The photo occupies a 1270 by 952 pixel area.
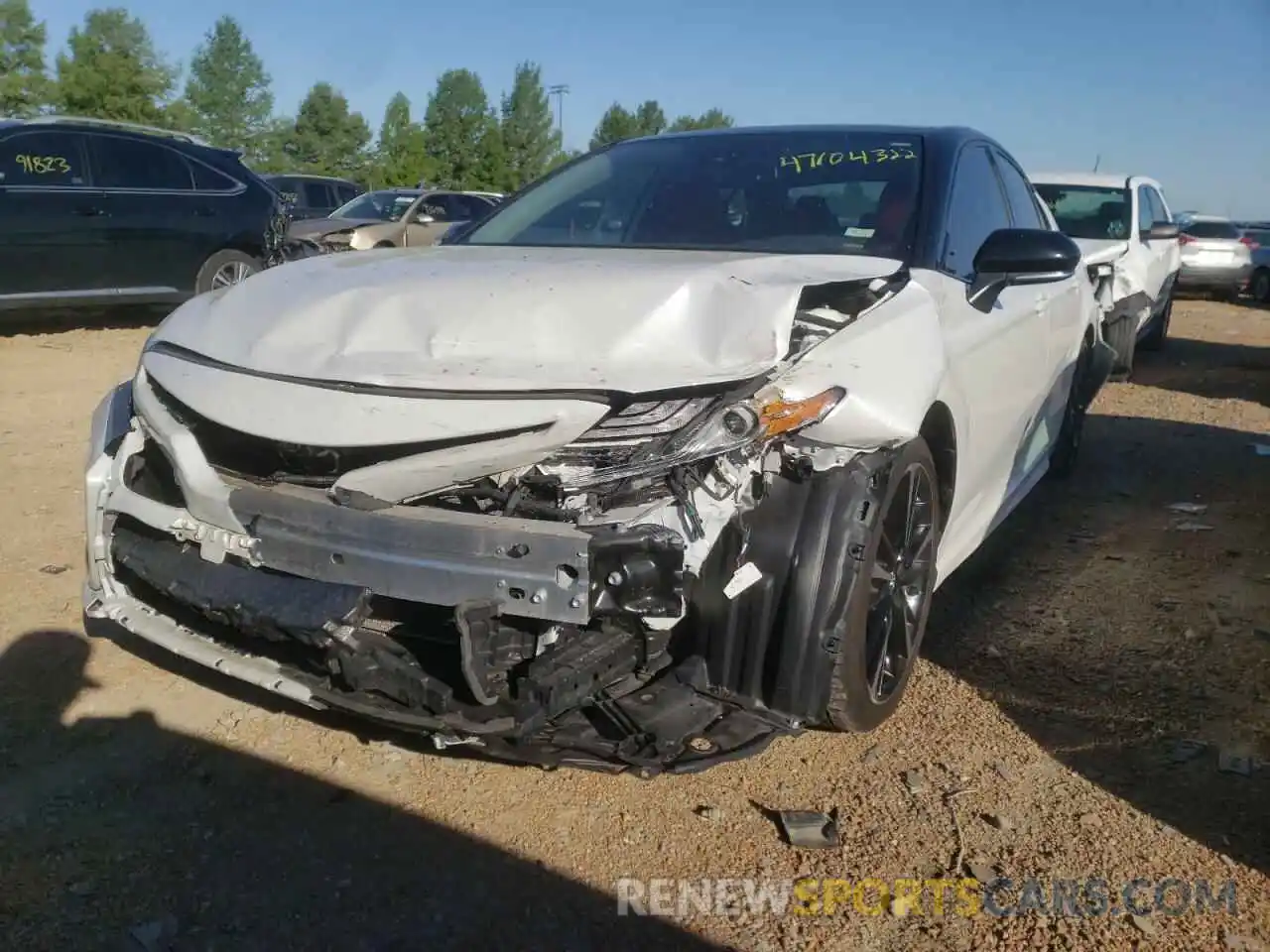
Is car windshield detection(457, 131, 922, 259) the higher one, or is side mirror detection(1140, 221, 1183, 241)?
car windshield detection(457, 131, 922, 259)

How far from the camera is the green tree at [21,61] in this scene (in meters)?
40.4

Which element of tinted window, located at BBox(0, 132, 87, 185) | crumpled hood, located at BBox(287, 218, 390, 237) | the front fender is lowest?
crumpled hood, located at BBox(287, 218, 390, 237)

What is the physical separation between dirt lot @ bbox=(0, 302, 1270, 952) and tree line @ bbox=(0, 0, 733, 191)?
139 ft

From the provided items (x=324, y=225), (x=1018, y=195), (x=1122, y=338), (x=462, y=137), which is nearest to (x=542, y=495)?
(x=1018, y=195)

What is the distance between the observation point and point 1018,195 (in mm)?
4617

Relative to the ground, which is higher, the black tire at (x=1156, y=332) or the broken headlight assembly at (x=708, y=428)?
the broken headlight assembly at (x=708, y=428)

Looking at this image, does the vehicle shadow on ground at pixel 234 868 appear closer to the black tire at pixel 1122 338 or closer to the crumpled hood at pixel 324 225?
the black tire at pixel 1122 338

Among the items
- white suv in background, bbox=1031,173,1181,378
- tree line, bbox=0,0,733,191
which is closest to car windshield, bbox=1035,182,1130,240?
white suv in background, bbox=1031,173,1181,378

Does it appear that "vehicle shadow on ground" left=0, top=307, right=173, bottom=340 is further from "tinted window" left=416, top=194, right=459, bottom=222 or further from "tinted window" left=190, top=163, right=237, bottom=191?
"tinted window" left=416, top=194, right=459, bottom=222

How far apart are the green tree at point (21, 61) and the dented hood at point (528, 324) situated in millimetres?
45232

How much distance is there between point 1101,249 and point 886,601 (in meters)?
6.83

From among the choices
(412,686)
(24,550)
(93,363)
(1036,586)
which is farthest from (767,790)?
(93,363)

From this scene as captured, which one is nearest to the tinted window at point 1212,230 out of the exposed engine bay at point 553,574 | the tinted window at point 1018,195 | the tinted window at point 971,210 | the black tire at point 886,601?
the tinted window at point 1018,195

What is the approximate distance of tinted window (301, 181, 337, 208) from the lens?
19594 mm
